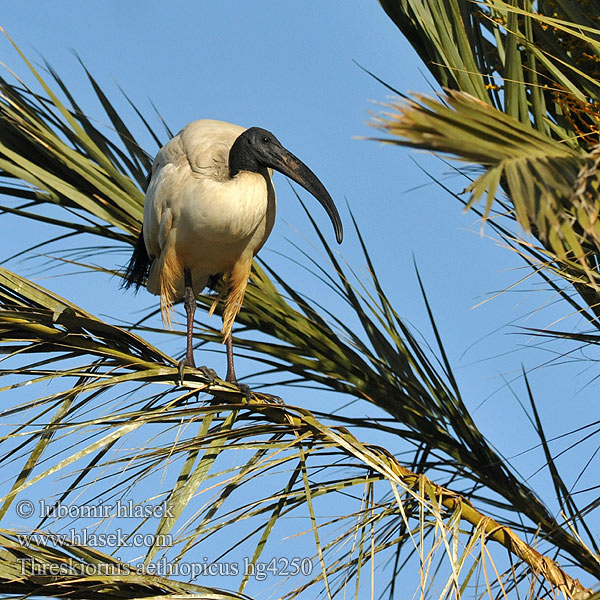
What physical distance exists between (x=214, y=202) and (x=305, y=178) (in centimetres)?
34

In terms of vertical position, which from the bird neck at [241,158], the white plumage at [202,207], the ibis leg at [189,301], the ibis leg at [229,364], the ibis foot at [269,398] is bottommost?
the ibis foot at [269,398]

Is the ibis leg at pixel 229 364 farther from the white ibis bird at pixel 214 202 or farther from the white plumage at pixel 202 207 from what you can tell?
the white plumage at pixel 202 207

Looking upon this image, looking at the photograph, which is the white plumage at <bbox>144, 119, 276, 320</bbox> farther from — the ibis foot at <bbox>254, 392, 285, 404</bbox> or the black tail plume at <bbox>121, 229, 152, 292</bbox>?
the ibis foot at <bbox>254, 392, 285, 404</bbox>

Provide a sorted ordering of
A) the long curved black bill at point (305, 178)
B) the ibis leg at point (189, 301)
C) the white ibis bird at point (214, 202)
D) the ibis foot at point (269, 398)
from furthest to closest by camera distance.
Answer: the ibis leg at point (189, 301)
the white ibis bird at point (214, 202)
the long curved black bill at point (305, 178)
the ibis foot at point (269, 398)

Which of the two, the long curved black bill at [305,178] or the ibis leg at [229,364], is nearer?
the long curved black bill at [305,178]

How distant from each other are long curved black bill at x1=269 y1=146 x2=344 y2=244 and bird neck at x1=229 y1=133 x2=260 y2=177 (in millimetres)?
71

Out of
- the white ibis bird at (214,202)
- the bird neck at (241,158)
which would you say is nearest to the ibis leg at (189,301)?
the white ibis bird at (214,202)

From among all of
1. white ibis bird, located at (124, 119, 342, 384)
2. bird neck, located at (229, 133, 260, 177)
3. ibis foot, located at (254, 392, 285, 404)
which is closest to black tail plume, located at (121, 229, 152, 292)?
white ibis bird, located at (124, 119, 342, 384)

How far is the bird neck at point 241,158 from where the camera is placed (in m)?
3.61

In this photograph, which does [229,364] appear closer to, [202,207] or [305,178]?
[202,207]

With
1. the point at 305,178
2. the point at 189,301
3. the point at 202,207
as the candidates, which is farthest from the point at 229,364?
the point at 305,178

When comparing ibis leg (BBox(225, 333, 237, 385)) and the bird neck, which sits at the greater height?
the bird neck

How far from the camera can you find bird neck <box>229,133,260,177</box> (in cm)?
361

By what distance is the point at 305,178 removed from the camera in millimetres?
3508
